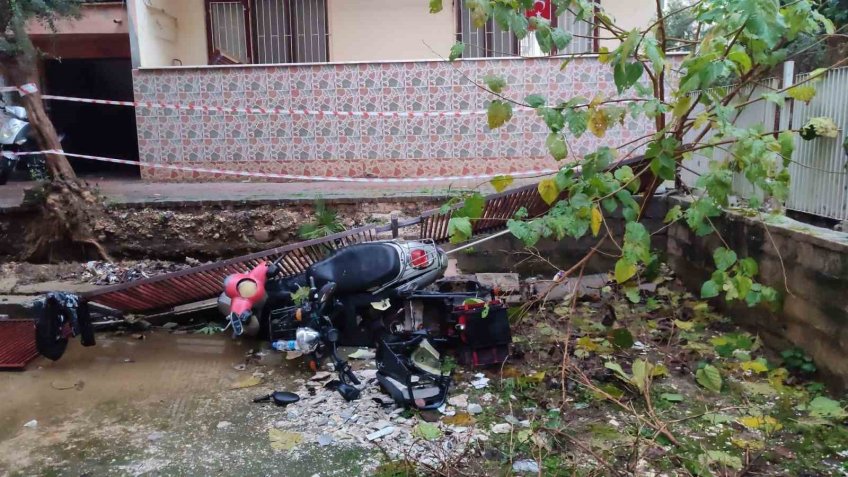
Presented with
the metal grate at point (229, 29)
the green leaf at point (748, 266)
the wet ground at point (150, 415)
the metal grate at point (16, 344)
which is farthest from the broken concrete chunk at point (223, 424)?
the metal grate at point (229, 29)

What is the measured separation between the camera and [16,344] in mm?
4469

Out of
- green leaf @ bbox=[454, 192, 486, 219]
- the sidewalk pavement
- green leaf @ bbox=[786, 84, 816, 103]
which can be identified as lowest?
the sidewalk pavement

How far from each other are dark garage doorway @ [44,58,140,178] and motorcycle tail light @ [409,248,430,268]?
7901 mm

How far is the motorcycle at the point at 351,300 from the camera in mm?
4055

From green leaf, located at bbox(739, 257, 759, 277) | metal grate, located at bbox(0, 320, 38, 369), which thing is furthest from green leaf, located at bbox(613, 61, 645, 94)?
metal grate, located at bbox(0, 320, 38, 369)

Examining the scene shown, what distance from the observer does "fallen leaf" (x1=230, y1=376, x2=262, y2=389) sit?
3.91m

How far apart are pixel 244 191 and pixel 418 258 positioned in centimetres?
341

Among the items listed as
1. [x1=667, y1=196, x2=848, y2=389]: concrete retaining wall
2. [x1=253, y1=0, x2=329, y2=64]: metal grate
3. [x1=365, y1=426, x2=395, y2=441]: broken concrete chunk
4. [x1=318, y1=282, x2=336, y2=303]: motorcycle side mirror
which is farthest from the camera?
[x1=253, y1=0, x2=329, y2=64]: metal grate

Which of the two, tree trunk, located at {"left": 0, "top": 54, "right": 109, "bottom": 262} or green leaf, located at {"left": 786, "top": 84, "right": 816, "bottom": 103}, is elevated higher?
green leaf, located at {"left": 786, "top": 84, "right": 816, "bottom": 103}

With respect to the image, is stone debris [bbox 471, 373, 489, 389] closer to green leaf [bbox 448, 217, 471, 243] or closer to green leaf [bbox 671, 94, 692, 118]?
green leaf [bbox 448, 217, 471, 243]

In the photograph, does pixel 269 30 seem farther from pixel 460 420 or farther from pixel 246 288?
pixel 460 420

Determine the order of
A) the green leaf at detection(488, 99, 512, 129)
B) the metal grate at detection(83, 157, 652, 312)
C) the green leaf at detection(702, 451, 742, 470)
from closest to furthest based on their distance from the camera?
the green leaf at detection(702, 451, 742, 470) → the green leaf at detection(488, 99, 512, 129) → the metal grate at detection(83, 157, 652, 312)

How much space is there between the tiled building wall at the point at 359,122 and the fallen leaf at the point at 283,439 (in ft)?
18.0

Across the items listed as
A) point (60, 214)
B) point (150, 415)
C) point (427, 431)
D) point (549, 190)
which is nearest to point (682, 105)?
point (549, 190)
